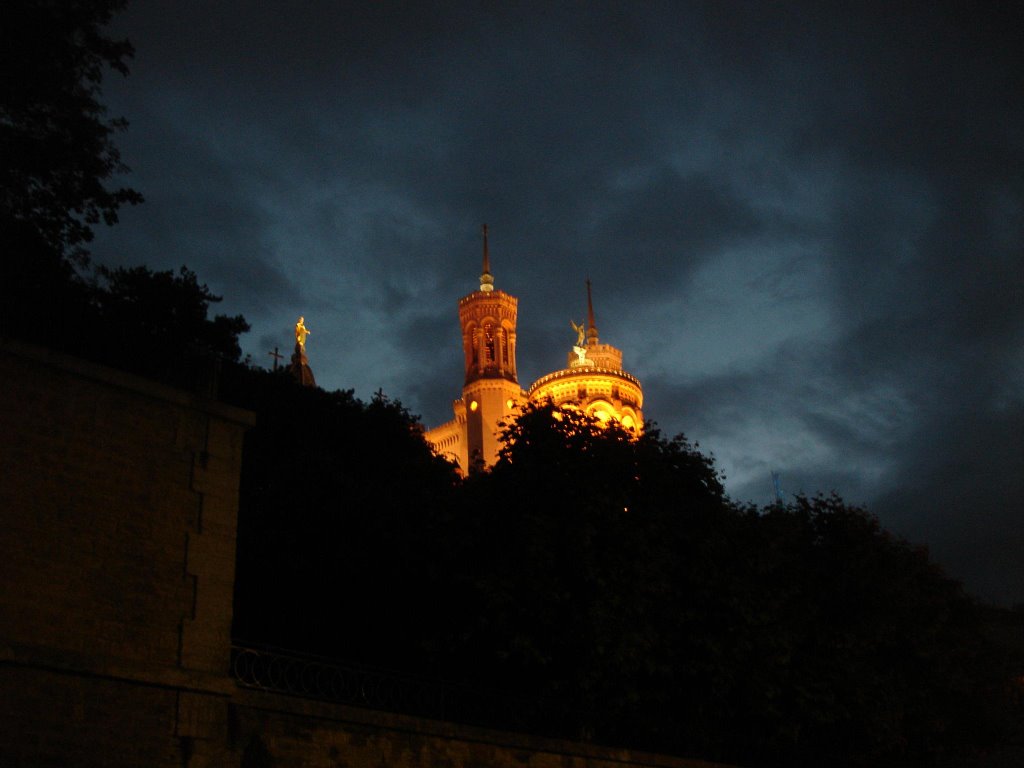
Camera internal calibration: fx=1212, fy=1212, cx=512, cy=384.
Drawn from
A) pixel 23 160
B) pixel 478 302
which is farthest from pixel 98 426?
pixel 478 302

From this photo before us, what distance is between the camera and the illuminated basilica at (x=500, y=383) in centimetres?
8438

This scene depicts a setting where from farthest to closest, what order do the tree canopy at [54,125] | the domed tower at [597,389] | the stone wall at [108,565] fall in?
the domed tower at [597,389], the tree canopy at [54,125], the stone wall at [108,565]

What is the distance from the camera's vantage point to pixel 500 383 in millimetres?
87000

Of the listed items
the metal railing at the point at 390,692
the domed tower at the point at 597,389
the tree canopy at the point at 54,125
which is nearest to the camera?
the metal railing at the point at 390,692

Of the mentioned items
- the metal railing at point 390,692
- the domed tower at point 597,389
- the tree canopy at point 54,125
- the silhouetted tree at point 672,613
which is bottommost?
the metal railing at point 390,692

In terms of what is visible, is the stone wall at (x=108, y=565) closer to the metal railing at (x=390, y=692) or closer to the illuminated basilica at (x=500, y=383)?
the metal railing at (x=390, y=692)

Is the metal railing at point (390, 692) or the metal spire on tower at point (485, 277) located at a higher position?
the metal spire on tower at point (485, 277)

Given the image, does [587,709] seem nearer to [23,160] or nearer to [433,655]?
[433,655]

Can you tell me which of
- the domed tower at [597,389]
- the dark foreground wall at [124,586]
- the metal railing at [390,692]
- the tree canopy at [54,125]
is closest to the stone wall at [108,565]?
the dark foreground wall at [124,586]

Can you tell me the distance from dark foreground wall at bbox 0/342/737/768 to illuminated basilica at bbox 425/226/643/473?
67.1m

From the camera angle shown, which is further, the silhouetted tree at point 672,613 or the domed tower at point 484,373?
the domed tower at point 484,373

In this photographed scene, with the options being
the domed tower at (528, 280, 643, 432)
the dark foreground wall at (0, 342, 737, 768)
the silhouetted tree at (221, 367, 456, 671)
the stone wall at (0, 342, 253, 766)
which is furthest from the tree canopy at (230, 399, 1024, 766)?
the domed tower at (528, 280, 643, 432)

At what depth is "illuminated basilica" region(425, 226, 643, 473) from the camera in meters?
84.4

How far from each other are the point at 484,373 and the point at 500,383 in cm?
145
